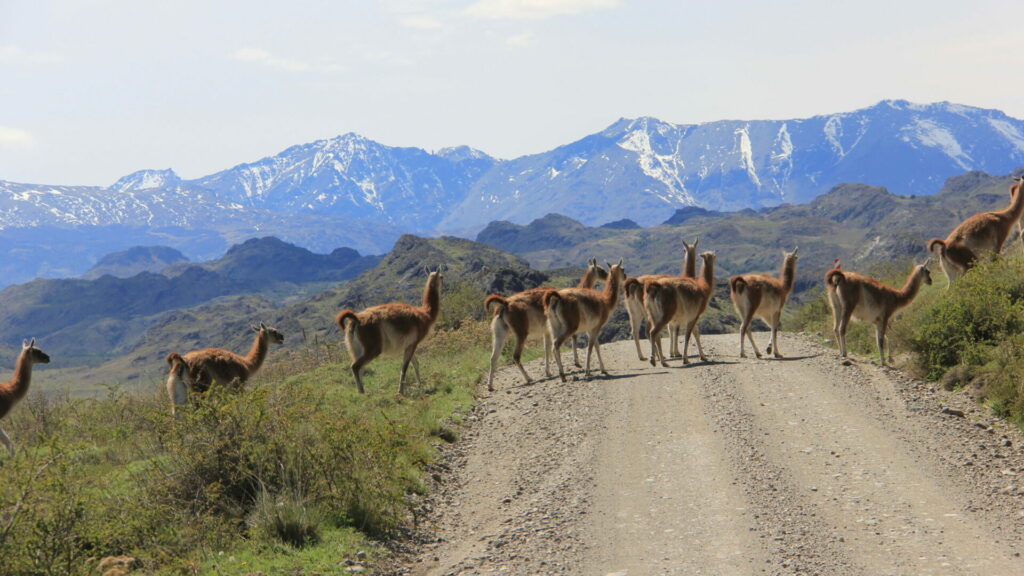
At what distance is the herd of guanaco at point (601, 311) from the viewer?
1867 cm

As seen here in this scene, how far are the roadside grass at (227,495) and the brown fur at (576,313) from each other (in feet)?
22.9

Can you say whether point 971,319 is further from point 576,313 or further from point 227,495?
point 227,495

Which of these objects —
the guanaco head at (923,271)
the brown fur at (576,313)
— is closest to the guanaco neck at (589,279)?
the brown fur at (576,313)

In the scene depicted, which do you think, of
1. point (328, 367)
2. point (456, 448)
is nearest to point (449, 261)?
point (328, 367)

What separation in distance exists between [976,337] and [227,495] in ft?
50.0

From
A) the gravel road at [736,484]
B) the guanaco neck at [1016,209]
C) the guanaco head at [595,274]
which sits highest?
the guanaco neck at [1016,209]

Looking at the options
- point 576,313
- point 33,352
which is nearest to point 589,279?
point 576,313

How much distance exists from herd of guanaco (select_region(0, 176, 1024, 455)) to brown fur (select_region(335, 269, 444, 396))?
25 millimetres

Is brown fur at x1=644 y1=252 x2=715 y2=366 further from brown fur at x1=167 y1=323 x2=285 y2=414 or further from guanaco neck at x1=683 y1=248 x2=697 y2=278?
brown fur at x1=167 y1=323 x2=285 y2=414

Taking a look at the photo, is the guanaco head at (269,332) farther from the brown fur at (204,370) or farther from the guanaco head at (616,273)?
the guanaco head at (616,273)

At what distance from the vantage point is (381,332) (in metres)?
19.7

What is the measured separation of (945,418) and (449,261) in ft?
576

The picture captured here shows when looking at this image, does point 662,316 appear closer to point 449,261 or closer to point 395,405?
point 395,405

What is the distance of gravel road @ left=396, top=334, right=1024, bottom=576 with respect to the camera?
8.98m
